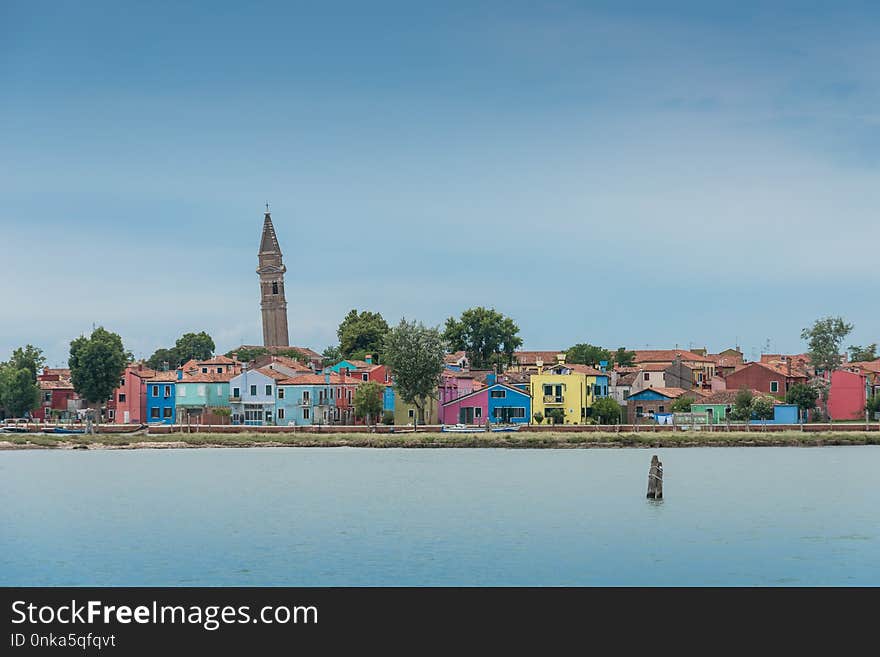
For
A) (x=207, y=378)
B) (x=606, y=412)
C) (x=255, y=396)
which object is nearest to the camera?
(x=606, y=412)

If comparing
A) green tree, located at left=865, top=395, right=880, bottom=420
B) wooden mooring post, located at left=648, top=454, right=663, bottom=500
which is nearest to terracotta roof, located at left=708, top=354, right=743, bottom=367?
green tree, located at left=865, top=395, right=880, bottom=420

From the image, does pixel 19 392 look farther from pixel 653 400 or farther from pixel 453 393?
pixel 653 400

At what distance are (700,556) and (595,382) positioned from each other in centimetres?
6273

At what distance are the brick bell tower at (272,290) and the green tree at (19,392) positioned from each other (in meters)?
61.5

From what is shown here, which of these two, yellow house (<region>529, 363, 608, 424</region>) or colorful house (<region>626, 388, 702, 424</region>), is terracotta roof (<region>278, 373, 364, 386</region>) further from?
colorful house (<region>626, 388, 702, 424</region>)

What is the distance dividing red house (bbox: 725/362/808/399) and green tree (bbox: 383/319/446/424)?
28936mm

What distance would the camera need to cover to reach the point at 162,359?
525 feet

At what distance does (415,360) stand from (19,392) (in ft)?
139

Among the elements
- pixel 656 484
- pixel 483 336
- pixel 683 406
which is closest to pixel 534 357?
pixel 483 336
